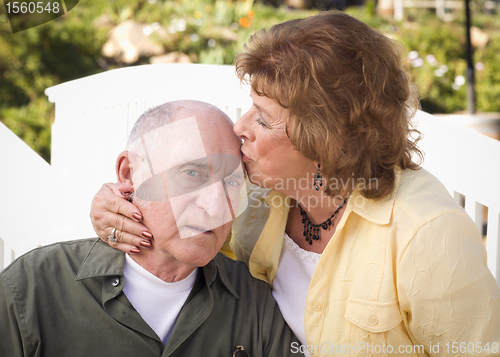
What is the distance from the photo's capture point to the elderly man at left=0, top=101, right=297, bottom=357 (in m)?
1.58

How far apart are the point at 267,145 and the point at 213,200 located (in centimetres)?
29

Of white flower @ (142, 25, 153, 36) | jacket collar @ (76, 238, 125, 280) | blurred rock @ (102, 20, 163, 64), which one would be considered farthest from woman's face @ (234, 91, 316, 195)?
white flower @ (142, 25, 153, 36)

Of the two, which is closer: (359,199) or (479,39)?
(359,199)

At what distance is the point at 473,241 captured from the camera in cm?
163

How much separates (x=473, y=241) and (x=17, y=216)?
7.37 feet

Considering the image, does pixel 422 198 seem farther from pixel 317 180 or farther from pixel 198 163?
pixel 198 163

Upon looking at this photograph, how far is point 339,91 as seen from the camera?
1.74 meters

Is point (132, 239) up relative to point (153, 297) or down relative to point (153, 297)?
up

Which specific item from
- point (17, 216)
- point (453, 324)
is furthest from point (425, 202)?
point (17, 216)

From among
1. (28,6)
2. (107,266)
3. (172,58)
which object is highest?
(28,6)

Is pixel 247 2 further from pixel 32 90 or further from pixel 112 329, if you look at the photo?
pixel 112 329

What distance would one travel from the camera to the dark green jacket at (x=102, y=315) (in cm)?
154

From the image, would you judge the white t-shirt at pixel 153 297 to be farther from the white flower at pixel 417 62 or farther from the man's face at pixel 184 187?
the white flower at pixel 417 62

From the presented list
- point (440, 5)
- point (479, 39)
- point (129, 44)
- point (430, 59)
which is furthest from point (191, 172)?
point (440, 5)
